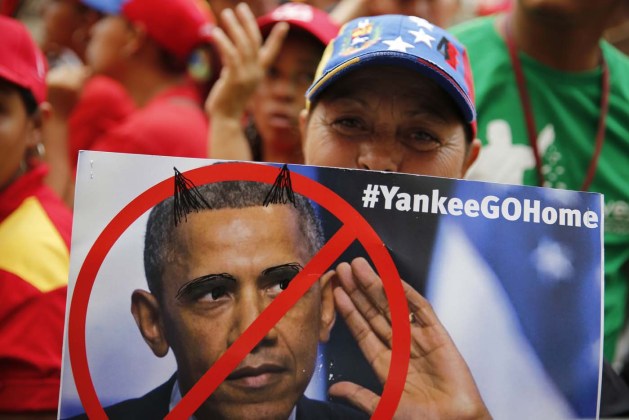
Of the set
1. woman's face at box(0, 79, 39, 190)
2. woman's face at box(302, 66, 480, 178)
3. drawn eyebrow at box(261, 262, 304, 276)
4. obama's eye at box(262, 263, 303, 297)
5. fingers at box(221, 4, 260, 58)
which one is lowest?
obama's eye at box(262, 263, 303, 297)

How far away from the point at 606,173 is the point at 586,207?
113 centimetres

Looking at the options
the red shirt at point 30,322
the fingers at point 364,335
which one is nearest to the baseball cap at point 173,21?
the red shirt at point 30,322

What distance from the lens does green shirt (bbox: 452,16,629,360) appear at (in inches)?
94.0

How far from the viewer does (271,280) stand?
4.42 ft

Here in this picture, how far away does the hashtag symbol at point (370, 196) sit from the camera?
1.37 metres

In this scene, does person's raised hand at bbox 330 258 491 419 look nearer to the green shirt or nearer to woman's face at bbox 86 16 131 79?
the green shirt

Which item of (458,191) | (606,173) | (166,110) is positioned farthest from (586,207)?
(166,110)

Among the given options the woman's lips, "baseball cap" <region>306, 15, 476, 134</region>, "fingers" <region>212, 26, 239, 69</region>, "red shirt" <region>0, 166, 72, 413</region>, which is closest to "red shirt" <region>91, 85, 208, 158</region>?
the woman's lips

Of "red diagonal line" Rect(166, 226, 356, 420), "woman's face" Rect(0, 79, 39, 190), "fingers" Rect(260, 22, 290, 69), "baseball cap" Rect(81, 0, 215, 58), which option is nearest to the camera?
"red diagonal line" Rect(166, 226, 356, 420)

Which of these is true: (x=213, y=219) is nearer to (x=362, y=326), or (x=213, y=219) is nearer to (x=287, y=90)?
(x=362, y=326)

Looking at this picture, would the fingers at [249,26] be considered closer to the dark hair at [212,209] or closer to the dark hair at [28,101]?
the dark hair at [28,101]

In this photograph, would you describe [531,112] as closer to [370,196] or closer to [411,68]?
[411,68]

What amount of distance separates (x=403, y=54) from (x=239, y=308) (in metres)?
0.61

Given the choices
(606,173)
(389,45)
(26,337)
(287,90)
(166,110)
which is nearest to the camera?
(389,45)
